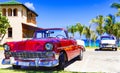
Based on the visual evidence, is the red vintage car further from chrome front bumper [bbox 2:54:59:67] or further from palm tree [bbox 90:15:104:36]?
palm tree [bbox 90:15:104:36]

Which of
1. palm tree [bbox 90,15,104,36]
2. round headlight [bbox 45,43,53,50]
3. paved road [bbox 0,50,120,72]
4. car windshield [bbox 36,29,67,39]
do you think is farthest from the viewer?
palm tree [bbox 90,15,104,36]

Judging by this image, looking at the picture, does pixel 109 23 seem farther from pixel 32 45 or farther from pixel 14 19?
pixel 32 45

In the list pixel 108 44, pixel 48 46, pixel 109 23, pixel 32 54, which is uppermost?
pixel 109 23

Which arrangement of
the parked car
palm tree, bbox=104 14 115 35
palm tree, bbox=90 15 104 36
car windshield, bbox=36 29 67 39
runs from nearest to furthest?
1. car windshield, bbox=36 29 67 39
2. the parked car
3. palm tree, bbox=90 15 104 36
4. palm tree, bbox=104 14 115 35

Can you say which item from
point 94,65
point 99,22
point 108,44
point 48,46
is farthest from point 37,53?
point 99,22

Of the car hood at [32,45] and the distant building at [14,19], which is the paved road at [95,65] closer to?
the car hood at [32,45]

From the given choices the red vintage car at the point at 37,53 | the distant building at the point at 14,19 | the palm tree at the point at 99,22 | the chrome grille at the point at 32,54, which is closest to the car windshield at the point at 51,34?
the red vintage car at the point at 37,53

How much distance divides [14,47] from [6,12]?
94.6ft

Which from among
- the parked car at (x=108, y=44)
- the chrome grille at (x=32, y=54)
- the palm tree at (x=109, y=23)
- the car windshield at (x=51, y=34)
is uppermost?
the palm tree at (x=109, y=23)

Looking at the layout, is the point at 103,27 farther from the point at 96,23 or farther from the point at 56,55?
the point at 56,55

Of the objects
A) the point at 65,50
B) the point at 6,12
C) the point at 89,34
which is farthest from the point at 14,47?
the point at 89,34

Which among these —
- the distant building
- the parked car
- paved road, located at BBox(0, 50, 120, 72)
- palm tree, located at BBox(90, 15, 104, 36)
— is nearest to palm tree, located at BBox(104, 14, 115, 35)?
palm tree, located at BBox(90, 15, 104, 36)

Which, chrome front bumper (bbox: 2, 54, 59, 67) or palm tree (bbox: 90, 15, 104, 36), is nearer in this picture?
chrome front bumper (bbox: 2, 54, 59, 67)

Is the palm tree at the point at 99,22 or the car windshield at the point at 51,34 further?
the palm tree at the point at 99,22
